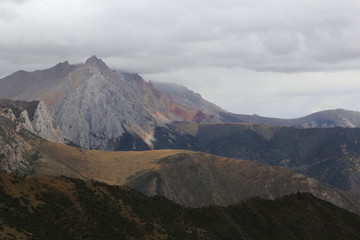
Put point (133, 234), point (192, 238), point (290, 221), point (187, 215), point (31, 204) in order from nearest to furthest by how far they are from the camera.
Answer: point (31, 204) → point (133, 234) → point (192, 238) → point (187, 215) → point (290, 221)

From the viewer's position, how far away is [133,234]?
438 ft

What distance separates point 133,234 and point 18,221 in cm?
3318

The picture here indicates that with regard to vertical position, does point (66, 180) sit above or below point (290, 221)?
above

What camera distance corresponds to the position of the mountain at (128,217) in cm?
12000

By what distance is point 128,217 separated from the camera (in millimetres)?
140500

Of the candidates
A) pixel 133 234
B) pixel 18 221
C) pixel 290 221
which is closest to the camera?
pixel 18 221

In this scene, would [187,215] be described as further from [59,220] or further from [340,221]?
[340,221]

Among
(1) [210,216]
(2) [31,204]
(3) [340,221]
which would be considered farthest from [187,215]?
(3) [340,221]

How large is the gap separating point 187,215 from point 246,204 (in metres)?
37.3

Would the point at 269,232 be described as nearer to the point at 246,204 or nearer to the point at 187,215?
the point at 246,204

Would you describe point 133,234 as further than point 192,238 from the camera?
No

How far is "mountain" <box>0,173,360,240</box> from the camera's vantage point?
120 metres

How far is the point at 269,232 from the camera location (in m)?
177

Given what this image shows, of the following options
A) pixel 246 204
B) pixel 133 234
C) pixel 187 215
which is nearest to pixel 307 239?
pixel 246 204
